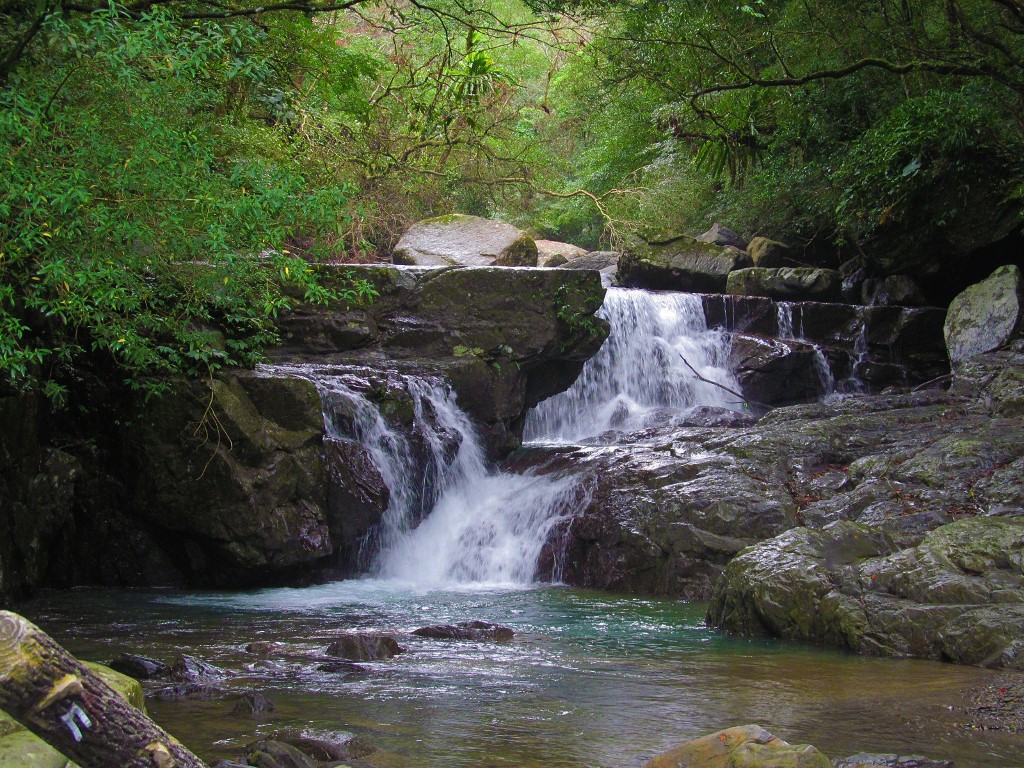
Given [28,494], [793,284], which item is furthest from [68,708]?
[793,284]

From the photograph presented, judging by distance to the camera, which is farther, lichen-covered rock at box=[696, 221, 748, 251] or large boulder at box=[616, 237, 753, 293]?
lichen-covered rock at box=[696, 221, 748, 251]

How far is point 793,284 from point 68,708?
693 inches

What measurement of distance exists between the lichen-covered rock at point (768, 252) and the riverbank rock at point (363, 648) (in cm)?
1552

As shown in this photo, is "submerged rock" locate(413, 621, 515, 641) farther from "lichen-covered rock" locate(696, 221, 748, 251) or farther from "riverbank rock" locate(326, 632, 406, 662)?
"lichen-covered rock" locate(696, 221, 748, 251)

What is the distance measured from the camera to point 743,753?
10.6 ft

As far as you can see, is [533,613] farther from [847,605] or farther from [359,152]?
[359,152]

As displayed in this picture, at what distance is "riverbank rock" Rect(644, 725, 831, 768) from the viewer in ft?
10.3

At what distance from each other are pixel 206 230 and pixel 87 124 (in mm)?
1003

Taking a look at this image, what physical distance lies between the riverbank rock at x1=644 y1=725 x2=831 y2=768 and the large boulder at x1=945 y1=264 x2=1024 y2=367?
1247cm

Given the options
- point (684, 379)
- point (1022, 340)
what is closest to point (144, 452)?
point (684, 379)

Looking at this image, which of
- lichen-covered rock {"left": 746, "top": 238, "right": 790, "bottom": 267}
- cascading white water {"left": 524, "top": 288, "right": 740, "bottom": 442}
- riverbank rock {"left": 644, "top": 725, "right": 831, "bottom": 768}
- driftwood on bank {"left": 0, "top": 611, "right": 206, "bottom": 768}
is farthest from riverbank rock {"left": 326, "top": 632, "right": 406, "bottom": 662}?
lichen-covered rock {"left": 746, "top": 238, "right": 790, "bottom": 267}

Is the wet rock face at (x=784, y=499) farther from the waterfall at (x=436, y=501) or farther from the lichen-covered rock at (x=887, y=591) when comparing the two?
the waterfall at (x=436, y=501)

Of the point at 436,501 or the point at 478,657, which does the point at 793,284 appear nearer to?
the point at 436,501

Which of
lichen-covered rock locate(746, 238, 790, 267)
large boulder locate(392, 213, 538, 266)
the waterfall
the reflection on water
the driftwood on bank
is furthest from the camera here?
lichen-covered rock locate(746, 238, 790, 267)
